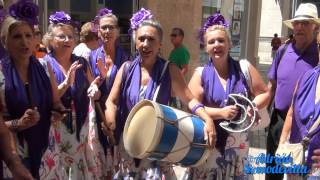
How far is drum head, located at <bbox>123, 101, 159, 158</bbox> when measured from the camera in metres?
3.04

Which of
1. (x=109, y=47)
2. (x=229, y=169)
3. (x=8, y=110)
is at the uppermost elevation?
(x=109, y=47)

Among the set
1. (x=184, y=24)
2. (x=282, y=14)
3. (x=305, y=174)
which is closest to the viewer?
(x=305, y=174)

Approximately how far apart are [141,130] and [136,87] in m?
0.41

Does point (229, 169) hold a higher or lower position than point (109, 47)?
lower

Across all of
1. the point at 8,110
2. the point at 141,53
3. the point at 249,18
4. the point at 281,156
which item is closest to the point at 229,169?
the point at 281,156

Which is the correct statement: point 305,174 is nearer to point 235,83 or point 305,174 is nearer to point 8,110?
point 235,83

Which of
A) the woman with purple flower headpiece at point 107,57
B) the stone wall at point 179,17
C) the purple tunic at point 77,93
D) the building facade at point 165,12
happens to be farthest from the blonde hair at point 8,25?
the stone wall at point 179,17

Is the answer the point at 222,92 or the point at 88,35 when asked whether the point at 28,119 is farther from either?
the point at 88,35

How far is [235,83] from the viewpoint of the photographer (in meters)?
Result: 3.51

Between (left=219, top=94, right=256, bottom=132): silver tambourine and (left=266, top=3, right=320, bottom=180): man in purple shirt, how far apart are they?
2.94ft

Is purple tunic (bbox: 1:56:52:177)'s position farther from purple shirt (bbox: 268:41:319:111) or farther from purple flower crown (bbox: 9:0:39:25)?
purple shirt (bbox: 268:41:319:111)

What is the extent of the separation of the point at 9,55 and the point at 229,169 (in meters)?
1.76

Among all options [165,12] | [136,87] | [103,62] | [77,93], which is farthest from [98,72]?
[165,12]

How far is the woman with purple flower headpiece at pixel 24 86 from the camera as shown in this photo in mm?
3090
